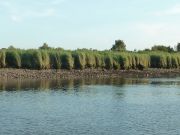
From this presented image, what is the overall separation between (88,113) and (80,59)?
71.5 m

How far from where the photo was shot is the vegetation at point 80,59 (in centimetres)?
10669

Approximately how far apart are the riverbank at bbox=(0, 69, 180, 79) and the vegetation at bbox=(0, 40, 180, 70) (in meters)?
2.71

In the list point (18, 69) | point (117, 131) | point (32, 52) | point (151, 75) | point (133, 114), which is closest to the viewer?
point (117, 131)

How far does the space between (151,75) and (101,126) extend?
83771mm

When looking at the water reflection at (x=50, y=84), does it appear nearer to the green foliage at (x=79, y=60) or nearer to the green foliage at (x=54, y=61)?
the green foliage at (x=54, y=61)

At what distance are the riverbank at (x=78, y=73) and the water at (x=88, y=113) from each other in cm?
3065

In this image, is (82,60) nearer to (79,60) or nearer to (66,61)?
(79,60)

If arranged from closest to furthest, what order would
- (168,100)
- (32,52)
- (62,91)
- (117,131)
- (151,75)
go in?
1. (117,131)
2. (168,100)
3. (62,91)
4. (32,52)
5. (151,75)

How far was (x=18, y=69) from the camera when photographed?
103500 millimetres

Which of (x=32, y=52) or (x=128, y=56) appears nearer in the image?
(x=32, y=52)

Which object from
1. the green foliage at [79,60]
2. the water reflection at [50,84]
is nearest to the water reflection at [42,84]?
the water reflection at [50,84]

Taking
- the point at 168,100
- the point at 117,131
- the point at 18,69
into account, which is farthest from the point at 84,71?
the point at 117,131

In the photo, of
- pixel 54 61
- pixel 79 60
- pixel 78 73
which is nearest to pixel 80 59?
pixel 79 60

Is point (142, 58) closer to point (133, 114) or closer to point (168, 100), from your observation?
point (168, 100)
